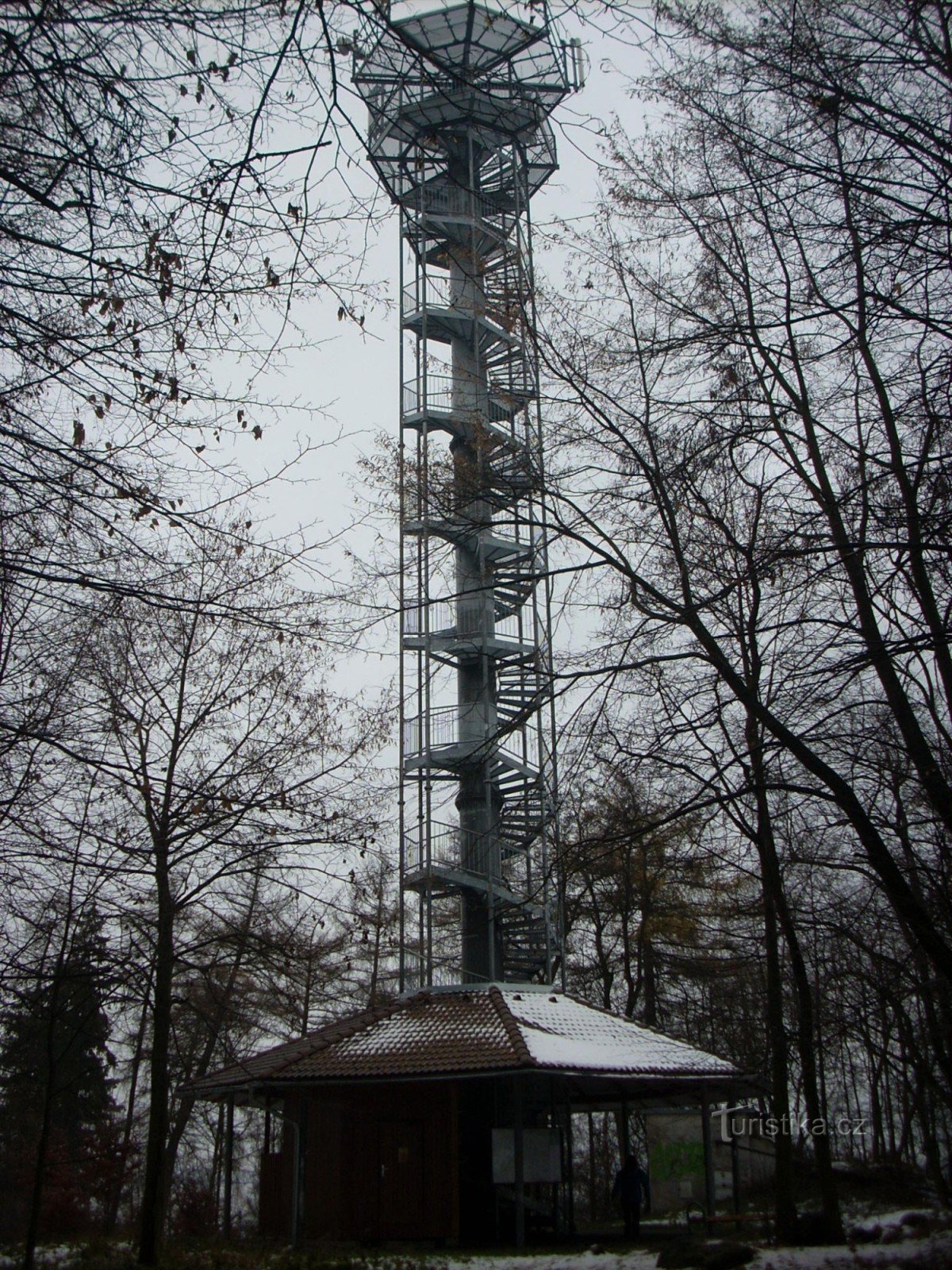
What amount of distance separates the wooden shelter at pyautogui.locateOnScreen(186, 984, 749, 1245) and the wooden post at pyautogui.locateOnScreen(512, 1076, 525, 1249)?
3 cm

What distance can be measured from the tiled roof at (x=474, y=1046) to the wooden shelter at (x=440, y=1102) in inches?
1.2

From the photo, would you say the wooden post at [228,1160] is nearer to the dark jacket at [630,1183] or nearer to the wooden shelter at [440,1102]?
the wooden shelter at [440,1102]

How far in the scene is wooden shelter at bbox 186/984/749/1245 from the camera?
54.1ft

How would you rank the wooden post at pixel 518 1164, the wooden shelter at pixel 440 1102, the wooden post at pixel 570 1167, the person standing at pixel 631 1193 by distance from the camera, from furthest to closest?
the wooden post at pixel 570 1167 < the person standing at pixel 631 1193 < the wooden shelter at pixel 440 1102 < the wooden post at pixel 518 1164

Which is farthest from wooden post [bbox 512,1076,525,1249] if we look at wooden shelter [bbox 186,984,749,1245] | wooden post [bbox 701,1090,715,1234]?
wooden post [bbox 701,1090,715,1234]

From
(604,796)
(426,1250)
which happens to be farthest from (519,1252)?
(604,796)

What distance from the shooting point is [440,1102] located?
687 inches

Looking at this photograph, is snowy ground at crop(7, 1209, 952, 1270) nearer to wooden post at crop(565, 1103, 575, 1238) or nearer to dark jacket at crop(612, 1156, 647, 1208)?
dark jacket at crop(612, 1156, 647, 1208)

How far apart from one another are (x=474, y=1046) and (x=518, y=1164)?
1664mm

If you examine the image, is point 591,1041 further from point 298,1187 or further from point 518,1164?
point 298,1187

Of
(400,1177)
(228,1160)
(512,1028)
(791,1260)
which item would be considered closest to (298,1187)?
(400,1177)

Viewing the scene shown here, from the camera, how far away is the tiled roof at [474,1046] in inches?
643

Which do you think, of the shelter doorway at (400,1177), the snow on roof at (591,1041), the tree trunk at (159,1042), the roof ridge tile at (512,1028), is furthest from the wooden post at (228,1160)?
the snow on roof at (591,1041)

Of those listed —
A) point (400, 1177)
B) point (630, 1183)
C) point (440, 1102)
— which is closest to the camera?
point (400, 1177)
